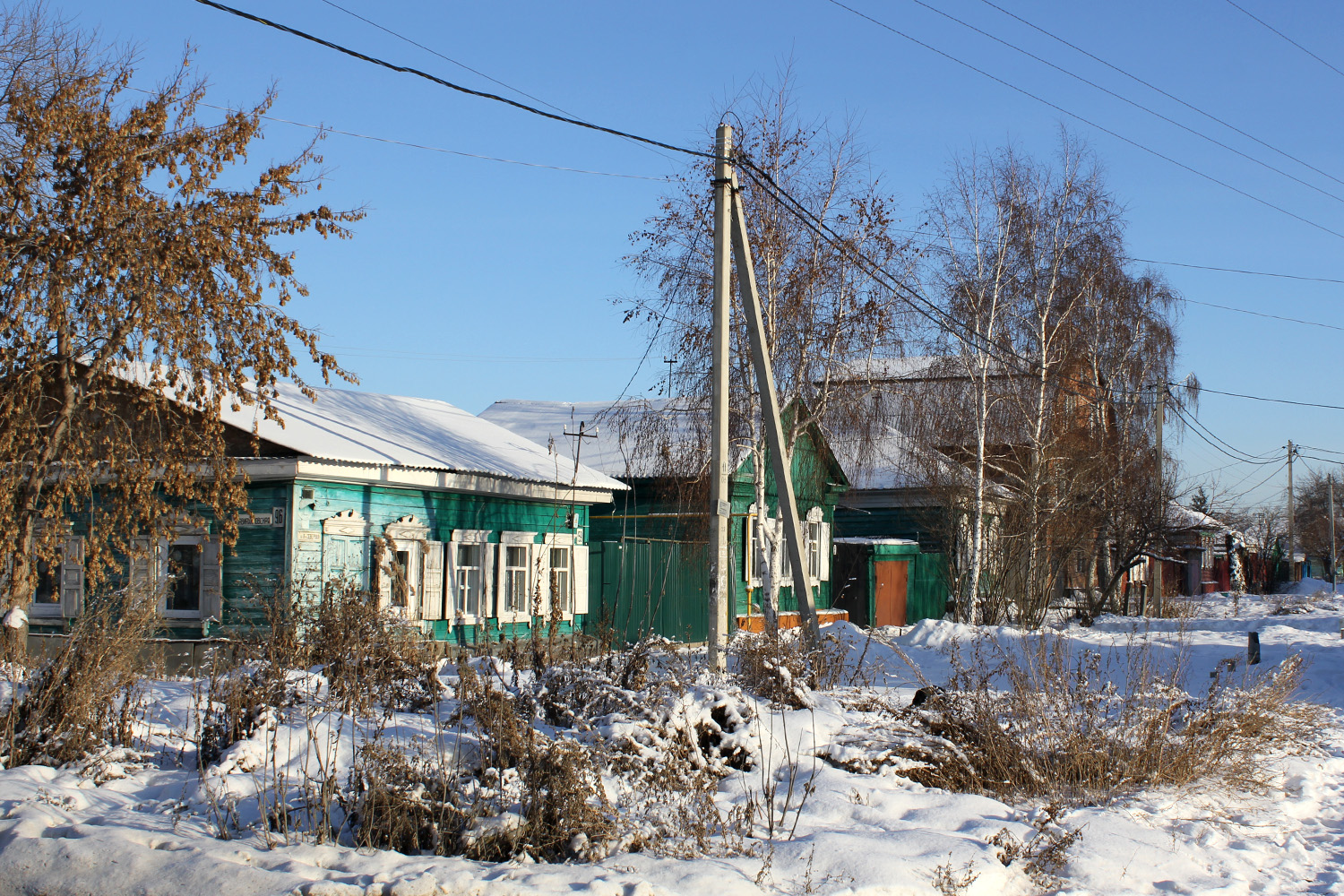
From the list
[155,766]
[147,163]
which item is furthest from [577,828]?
[147,163]

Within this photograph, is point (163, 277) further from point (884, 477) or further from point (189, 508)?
point (884, 477)

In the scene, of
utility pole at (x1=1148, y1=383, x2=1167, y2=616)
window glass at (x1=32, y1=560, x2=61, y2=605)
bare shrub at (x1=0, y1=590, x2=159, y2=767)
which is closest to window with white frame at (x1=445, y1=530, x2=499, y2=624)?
window glass at (x1=32, y1=560, x2=61, y2=605)

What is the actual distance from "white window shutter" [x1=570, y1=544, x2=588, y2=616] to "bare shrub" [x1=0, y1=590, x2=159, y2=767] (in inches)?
418

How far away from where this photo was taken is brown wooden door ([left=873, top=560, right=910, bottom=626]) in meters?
24.8

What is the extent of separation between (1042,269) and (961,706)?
17.7 metres

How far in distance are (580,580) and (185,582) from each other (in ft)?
19.9

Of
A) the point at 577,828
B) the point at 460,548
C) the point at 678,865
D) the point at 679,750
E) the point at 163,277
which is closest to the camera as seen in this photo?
the point at 678,865

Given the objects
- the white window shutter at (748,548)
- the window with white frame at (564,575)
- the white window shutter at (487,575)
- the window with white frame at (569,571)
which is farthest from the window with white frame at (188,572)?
the white window shutter at (748,548)

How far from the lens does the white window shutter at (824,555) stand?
23656mm

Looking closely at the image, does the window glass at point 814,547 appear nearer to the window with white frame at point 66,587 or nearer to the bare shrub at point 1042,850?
the window with white frame at point 66,587

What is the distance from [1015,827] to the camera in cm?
602

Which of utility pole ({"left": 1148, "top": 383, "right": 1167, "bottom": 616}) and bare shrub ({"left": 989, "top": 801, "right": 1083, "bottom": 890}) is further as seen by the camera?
utility pole ({"left": 1148, "top": 383, "right": 1167, "bottom": 616})

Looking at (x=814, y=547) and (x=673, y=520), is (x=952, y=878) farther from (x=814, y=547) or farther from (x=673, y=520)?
(x=814, y=547)

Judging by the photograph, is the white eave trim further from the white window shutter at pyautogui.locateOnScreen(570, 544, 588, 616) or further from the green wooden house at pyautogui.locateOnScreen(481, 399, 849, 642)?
the green wooden house at pyautogui.locateOnScreen(481, 399, 849, 642)
